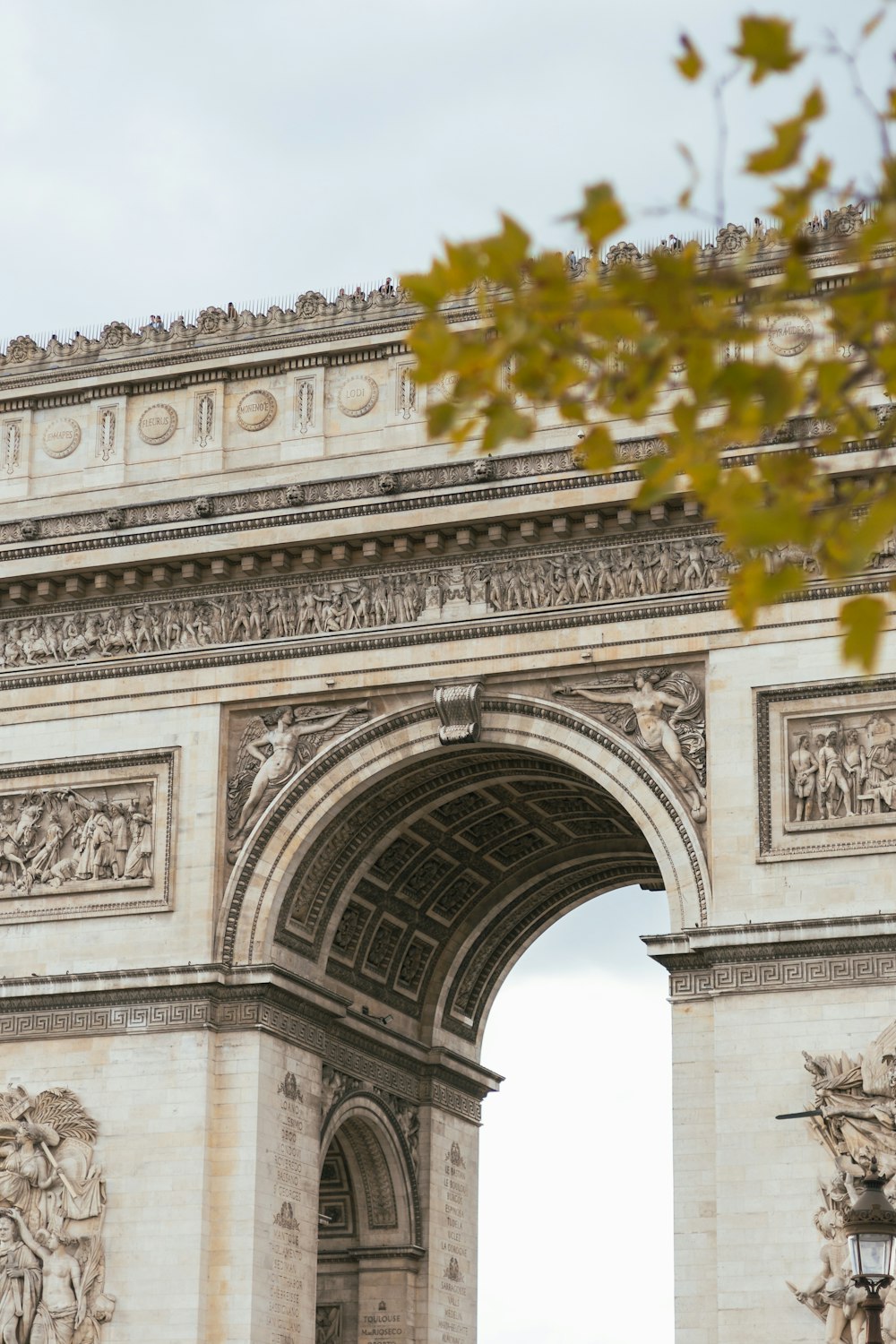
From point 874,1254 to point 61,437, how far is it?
1724 centimetres

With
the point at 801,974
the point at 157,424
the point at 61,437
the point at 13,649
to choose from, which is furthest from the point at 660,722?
the point at 61,437

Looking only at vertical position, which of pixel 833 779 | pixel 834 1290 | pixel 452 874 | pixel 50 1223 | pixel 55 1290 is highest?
pixel 452 874

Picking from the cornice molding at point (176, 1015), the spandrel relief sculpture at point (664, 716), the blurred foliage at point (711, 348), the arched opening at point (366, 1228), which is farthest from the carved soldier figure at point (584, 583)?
the blurred foliage at point (711, 348)

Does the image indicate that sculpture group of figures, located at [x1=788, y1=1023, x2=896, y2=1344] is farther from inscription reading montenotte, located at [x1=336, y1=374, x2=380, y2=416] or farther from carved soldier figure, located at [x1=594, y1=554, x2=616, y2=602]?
inscription reading montenotte, located at [x1=336, y1=374, x2=380, y2=416]

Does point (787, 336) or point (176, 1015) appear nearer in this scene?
point (787, 336)

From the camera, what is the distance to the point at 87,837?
2702cm

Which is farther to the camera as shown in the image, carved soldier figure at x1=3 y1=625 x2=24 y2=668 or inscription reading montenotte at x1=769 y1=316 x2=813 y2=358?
carved soldier figure at x1=3 y1=625 x2=24 y2=668

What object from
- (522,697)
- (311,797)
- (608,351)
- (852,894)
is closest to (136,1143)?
(311,797)

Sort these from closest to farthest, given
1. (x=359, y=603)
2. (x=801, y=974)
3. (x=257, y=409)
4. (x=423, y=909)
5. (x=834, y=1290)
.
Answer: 1. (x=834, y=1290)
2. (x=801, y=974)
3. (x=359, y=603)
4. (x=257, y=409)
5. (x=423, y=909)

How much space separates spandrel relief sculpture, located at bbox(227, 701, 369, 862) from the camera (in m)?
26.5

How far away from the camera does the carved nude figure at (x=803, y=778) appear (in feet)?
79.7

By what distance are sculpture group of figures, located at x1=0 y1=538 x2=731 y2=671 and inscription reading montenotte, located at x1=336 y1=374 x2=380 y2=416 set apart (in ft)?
6.52

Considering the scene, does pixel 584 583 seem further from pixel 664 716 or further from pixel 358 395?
pixel 358 395

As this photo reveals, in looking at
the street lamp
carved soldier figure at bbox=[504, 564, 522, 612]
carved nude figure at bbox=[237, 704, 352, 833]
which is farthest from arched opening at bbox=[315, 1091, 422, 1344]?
the street lamp
